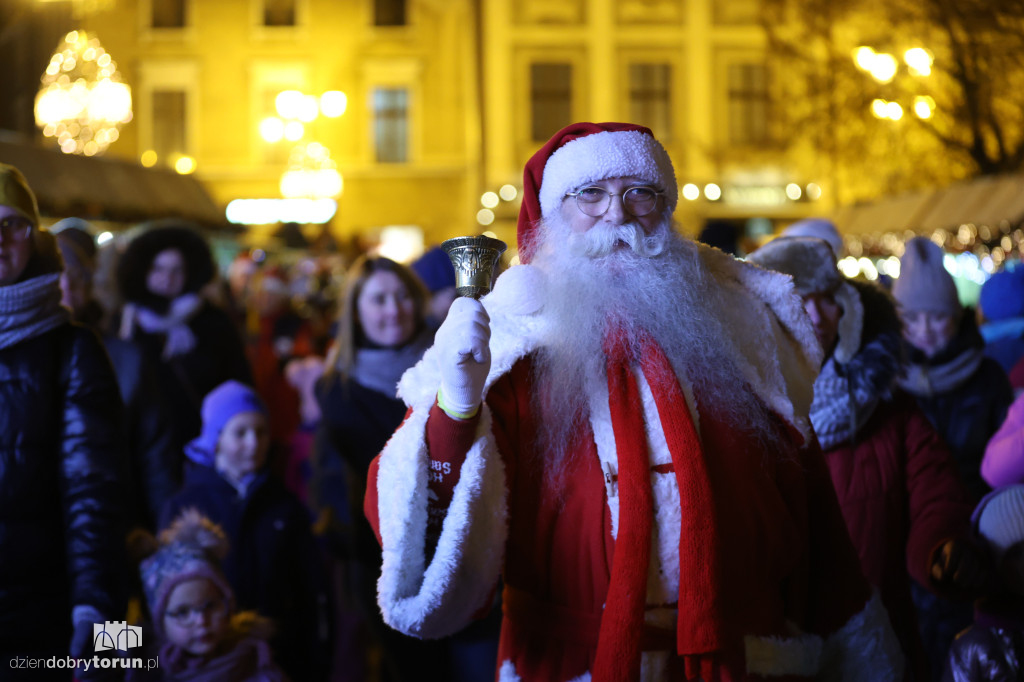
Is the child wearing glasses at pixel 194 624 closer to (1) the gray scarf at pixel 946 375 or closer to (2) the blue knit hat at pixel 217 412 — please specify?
(2) the blue knit hat at pixel 217 412

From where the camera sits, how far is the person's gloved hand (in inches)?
104

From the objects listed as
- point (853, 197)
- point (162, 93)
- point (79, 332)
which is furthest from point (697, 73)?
point (79, 332)

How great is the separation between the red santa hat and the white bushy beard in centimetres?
10

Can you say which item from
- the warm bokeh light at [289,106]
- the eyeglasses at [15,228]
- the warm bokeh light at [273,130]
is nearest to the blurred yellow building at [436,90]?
the warm bokeh light at [273,130]

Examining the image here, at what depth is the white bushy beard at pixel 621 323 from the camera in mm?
2125

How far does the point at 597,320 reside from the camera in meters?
2.15

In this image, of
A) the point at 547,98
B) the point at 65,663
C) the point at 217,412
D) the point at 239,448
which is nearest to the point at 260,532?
the point at 239,448

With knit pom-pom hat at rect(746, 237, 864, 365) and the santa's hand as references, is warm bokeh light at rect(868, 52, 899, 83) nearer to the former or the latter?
knit pom-pom hat at rect(746, 237, 864, 365)

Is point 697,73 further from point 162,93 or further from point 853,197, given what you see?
point 162,93

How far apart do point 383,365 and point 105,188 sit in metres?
6.89

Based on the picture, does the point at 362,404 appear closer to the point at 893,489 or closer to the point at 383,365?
the point at 383,365

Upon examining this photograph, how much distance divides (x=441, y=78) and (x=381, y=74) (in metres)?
1.65

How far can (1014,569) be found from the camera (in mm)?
2633

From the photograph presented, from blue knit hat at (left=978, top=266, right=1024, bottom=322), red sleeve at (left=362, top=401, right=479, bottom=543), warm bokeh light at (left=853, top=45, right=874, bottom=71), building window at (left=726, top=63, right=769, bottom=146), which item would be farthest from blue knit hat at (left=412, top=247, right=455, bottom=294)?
building window at (left=726, top=63, right=769, bottom=146)
